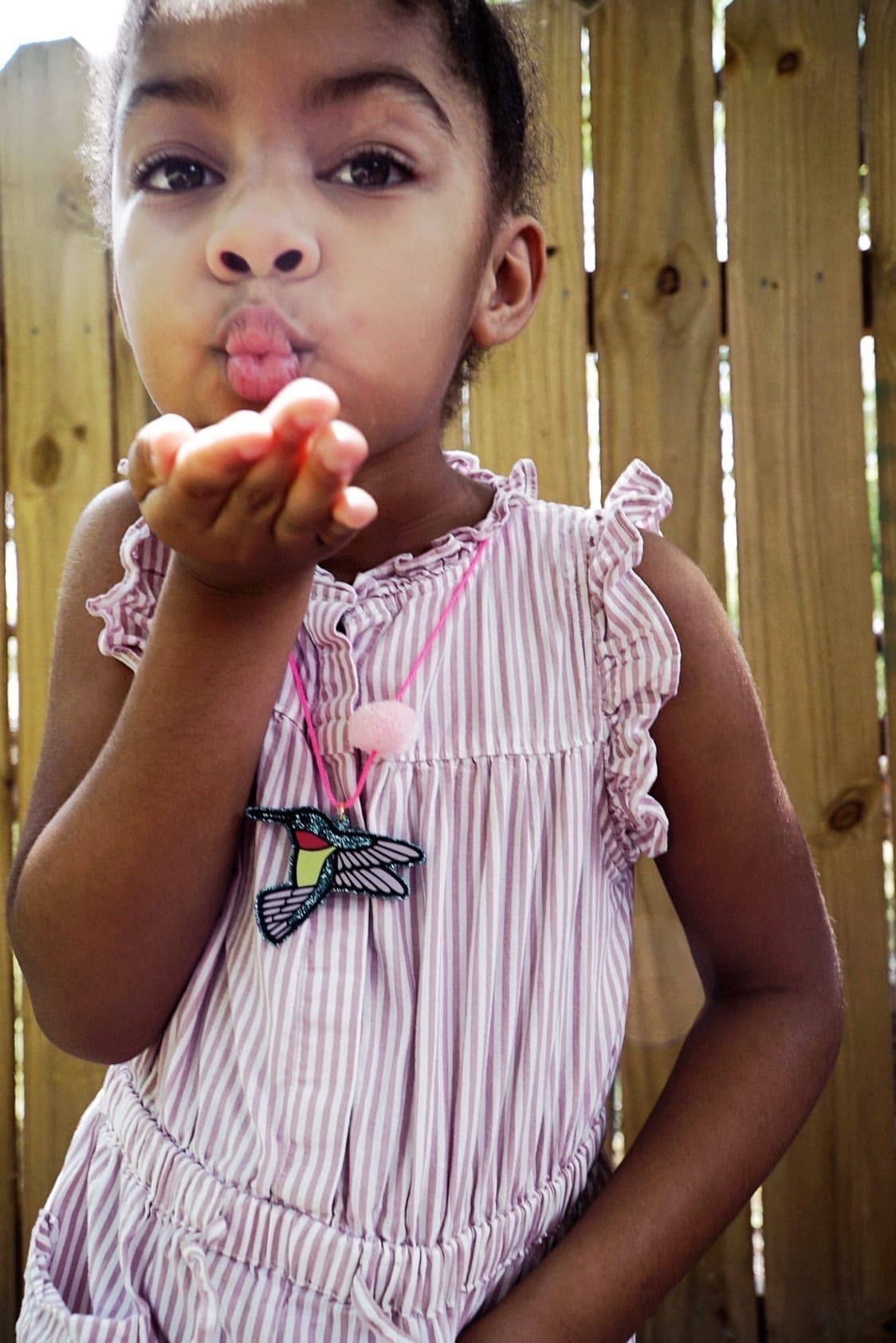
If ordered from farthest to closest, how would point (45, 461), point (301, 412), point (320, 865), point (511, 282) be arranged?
point (45, 461), point (511, 282), point (320, 865), point (301, 412)

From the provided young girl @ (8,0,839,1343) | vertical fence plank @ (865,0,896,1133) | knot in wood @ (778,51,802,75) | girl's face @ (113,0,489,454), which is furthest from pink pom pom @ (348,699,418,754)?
knot in wood @ (778,51,802,75)

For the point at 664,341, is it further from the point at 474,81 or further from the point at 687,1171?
the point at 687,1171

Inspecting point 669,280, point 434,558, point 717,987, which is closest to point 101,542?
point 434,558

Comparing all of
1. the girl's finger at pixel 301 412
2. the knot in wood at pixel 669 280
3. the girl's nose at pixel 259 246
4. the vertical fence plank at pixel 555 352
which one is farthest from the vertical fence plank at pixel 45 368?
the girl's finger at pixel 301 412

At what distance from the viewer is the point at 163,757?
0.84 meters

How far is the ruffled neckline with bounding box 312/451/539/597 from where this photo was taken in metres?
1.08

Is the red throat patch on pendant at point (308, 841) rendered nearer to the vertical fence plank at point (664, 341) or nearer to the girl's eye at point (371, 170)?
the girl's eye at point (371, 170)

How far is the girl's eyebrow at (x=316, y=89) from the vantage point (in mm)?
881

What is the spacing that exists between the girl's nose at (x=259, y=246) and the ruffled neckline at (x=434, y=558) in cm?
31

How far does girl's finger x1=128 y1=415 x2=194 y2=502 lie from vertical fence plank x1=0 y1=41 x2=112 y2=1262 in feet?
5.11

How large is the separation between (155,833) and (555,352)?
139 cm

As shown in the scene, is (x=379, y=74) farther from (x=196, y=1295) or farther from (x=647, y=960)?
(x=647, y=960)

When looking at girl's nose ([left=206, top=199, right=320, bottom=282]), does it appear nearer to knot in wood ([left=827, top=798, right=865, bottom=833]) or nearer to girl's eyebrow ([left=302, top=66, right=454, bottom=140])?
girl's eyebrow ([left=302, top=66, right=454, bottom=140])

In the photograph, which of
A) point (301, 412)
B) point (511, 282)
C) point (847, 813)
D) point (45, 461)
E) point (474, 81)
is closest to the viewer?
point (301, 412)
